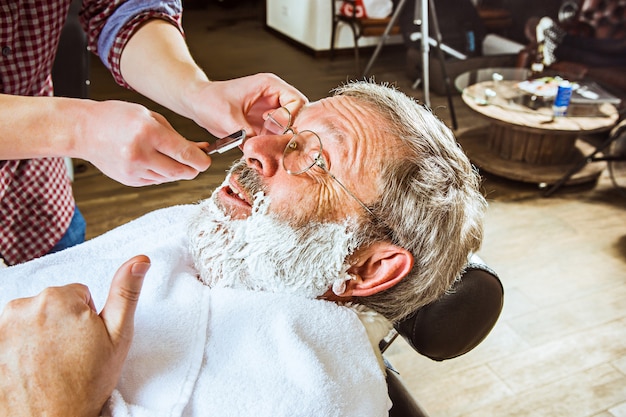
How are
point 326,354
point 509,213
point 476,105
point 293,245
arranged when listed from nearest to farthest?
1. point 326,354
2. point 293,245
3. point 509,213
4. point 476,105

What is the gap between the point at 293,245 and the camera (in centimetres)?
111

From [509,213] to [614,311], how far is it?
86 centimetres

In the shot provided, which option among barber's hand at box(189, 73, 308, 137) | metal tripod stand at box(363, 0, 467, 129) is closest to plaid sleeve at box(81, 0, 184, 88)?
barber's hand at box(189, 73, 308, 137)

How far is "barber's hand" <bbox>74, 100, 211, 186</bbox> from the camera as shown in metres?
0.85

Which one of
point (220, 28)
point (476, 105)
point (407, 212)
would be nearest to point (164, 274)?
point (407, 212)

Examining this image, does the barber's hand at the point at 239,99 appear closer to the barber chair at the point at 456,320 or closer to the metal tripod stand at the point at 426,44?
the barber chair at the point at 456,320

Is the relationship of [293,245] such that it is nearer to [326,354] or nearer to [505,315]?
[326,354]

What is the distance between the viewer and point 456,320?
1.11 metres

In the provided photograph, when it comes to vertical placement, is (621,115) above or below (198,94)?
below

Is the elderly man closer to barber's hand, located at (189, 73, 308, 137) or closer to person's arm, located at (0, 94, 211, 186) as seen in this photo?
barber's hand, located at (189, 73, 308, 137)

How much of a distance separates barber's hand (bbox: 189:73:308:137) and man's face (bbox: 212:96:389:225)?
87 mm

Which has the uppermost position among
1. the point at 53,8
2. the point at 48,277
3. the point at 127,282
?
the point at 53,8

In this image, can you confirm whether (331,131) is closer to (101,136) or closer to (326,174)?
(326,174)

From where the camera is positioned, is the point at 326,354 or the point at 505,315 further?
the point at 505,315
